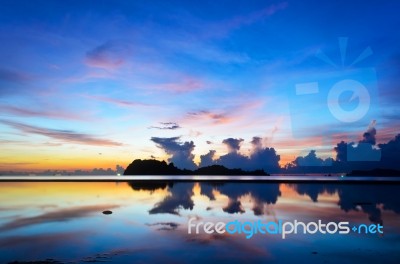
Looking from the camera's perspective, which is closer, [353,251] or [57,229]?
[353,251]

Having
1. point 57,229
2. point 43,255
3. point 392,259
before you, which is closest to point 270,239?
point 392,259

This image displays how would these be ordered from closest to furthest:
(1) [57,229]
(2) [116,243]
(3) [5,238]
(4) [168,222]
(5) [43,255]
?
1. (5) [43,255]
2. (2) [116,243]
3. (3) [5,238]
4. (1) [57,229]
5. (4) [168,222]

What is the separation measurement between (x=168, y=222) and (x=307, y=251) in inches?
544

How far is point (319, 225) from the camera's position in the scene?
27250mm

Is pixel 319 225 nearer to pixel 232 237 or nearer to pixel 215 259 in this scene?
pixel 232 237
